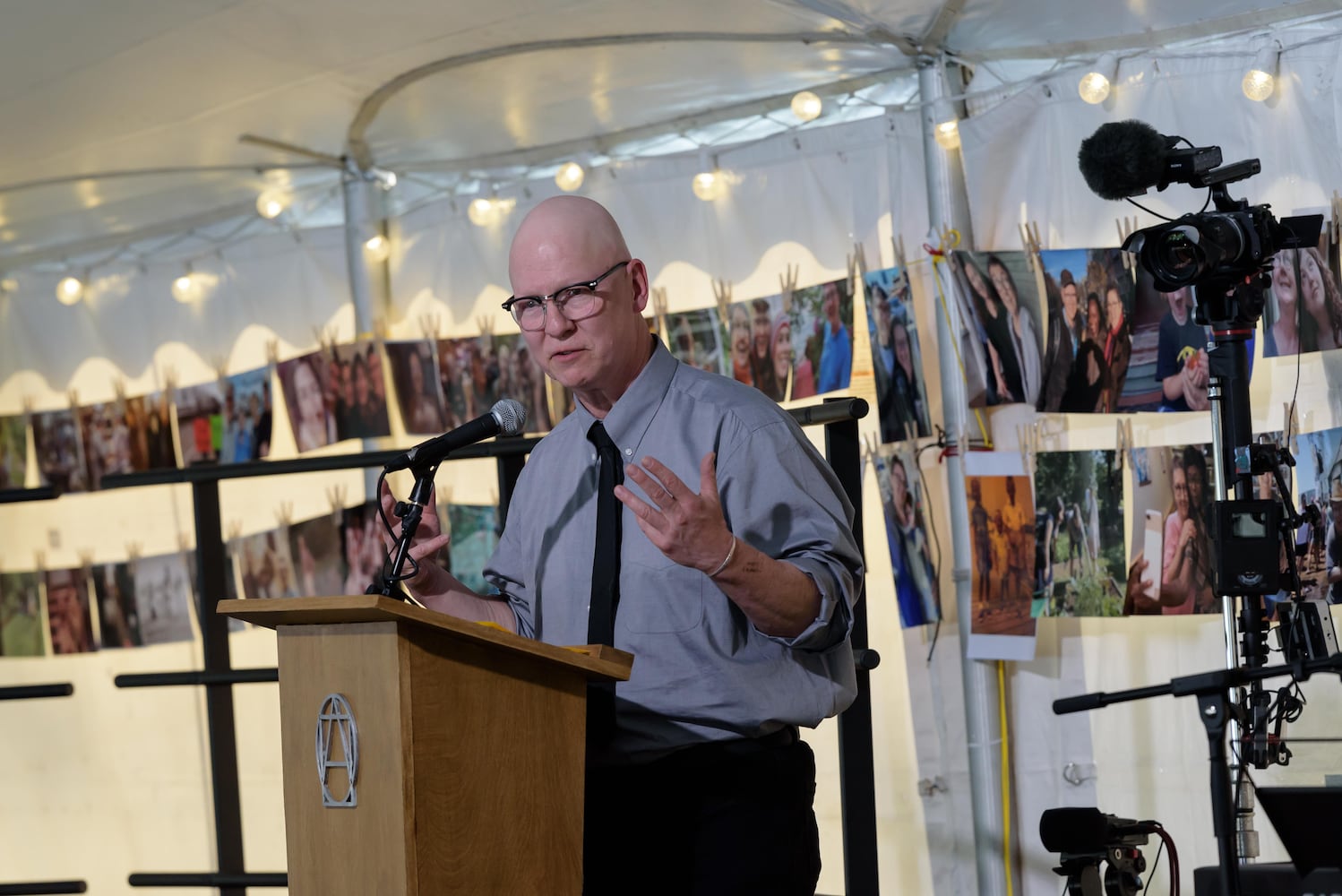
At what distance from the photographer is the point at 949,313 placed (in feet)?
14.7

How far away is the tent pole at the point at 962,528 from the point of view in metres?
4.36

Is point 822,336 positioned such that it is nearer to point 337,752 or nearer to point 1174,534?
point 1174,534

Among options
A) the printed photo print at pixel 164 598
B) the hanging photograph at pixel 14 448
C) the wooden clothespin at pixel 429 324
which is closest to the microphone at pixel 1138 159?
the wooden clothespin at pixel 429 324

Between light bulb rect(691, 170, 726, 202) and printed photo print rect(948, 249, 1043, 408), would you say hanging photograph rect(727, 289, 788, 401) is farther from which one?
printed photo print rect(948, 249, 1043, 408)

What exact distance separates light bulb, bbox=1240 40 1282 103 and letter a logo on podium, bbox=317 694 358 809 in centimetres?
336

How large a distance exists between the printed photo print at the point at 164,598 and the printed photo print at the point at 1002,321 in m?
3.58

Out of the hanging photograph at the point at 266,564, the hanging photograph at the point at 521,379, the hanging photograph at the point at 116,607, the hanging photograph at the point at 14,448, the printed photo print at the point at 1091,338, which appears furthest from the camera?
the hanging photograph at the point at 14,448

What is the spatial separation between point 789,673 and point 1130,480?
252cm

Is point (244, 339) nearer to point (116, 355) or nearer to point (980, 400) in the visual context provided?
point (116, 355)

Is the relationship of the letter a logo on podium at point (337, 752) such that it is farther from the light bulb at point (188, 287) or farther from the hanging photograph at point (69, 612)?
the hanging photograph at point (69, 612)

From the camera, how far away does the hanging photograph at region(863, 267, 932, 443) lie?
14.9ft

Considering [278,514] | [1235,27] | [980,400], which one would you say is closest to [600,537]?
[980,400]

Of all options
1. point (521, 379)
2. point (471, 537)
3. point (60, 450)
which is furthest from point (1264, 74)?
point (60, 450)

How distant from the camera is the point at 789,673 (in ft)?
6.80
